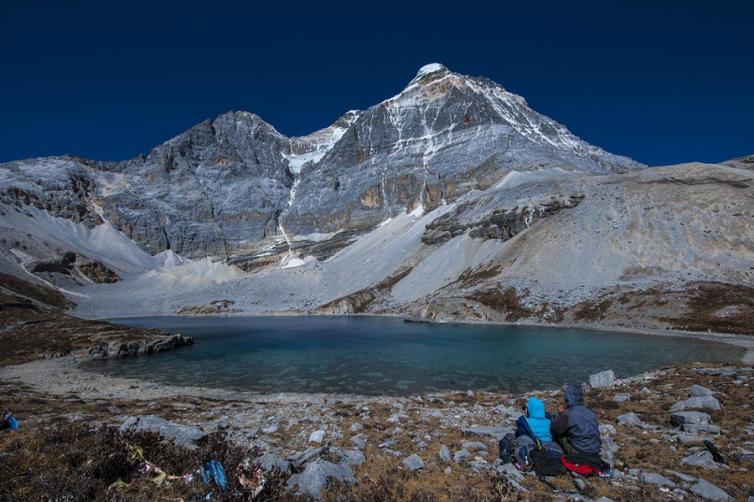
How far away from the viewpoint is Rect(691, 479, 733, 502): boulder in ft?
25.1

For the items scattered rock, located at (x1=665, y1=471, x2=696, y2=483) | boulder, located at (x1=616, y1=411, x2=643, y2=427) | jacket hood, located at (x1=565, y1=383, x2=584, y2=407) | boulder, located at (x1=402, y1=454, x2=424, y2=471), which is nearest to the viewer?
scattered rock, located at (x1=665, y1=471, x2=696, y2=483)

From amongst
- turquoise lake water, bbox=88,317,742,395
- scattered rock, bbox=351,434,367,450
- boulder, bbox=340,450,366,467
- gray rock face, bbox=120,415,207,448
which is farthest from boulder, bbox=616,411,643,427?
→ gray rock face, bbox=120,415,207,448

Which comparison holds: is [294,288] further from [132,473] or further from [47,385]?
[132,473]

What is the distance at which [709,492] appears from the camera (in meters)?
7.80

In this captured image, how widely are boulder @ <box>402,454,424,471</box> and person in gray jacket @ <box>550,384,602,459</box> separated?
3.13m

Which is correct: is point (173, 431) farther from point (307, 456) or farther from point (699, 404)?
point (699, 404)

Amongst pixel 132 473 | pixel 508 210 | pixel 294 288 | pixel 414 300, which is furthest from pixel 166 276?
pixel 132 473

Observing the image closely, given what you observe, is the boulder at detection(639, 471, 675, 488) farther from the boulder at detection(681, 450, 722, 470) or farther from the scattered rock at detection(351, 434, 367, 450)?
the scattered rock at detection(351, 434, 367, 450)

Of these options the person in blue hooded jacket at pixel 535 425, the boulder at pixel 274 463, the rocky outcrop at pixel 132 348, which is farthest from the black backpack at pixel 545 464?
the rocky outcrop at pixel 132 348

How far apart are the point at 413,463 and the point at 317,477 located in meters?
2.72

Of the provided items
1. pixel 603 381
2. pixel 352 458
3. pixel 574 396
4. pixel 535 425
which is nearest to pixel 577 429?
pixel 574 396

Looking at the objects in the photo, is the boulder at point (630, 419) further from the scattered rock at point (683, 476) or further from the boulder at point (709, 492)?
the boulder at point (709, 492)

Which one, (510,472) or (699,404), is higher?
(510,472)

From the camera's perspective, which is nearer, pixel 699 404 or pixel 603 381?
pixel 699 404
